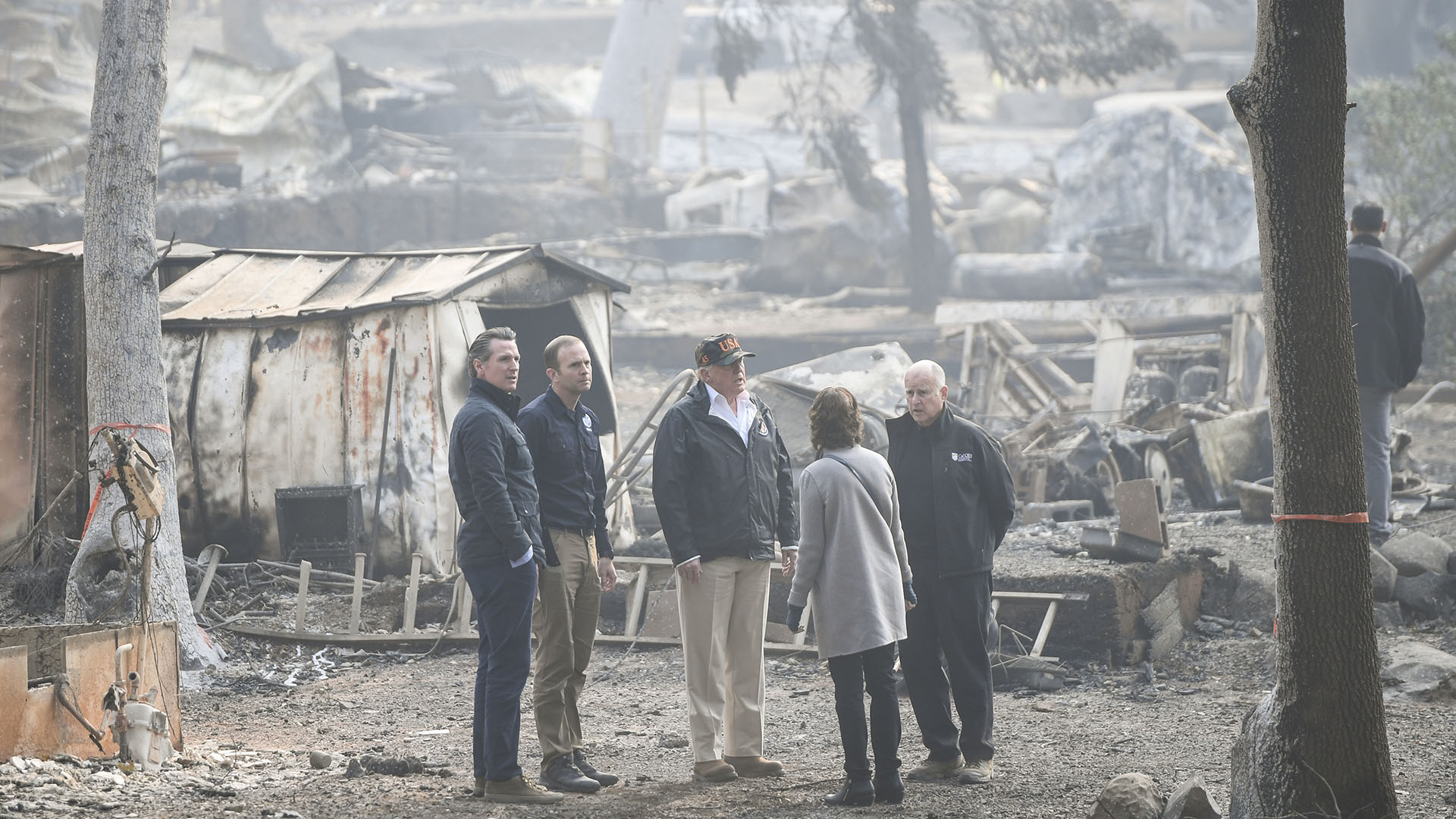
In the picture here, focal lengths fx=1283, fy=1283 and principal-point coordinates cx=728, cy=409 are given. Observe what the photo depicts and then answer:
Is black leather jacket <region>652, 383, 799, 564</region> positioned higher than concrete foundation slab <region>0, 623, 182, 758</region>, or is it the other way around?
black leather jacket <region>652, 383, 799, 564</region>

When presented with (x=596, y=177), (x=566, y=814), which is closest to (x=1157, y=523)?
(x=566, y=814)

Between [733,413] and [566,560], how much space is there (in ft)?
2.99

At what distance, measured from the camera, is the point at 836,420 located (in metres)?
4.97

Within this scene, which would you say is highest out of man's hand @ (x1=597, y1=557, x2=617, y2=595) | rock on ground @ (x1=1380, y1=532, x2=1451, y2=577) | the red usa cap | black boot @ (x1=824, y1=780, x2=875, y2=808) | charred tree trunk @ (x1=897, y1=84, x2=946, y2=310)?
charred tree trunk @ (x1=897, y1=84, x2=946, y2=310)

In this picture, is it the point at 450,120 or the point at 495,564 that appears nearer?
the point at 495,564

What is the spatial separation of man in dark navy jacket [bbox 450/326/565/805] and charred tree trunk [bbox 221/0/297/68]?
3533 cm

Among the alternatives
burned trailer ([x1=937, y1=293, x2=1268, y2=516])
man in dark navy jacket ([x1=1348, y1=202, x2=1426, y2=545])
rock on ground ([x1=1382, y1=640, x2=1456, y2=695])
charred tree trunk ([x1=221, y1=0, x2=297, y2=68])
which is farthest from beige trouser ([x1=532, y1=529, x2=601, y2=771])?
charred tree trunk ([x1=221, y1=0, x2=297, y2=68])

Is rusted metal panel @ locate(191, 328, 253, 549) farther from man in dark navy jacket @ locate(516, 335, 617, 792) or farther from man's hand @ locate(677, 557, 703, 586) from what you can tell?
man's hand @ locate(677, 557, 703, 586)

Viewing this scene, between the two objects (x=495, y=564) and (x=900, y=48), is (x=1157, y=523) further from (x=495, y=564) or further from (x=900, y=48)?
(x=900, y=48)

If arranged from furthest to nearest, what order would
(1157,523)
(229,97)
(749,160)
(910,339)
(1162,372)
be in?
(749,160) < (229,97) < (910,339) < (1162,372) < (1157,523)

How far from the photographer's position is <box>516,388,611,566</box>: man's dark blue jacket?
5238mm

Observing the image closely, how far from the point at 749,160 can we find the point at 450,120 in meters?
8.69

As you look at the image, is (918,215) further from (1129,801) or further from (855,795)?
(1129,801)

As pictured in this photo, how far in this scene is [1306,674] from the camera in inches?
156
